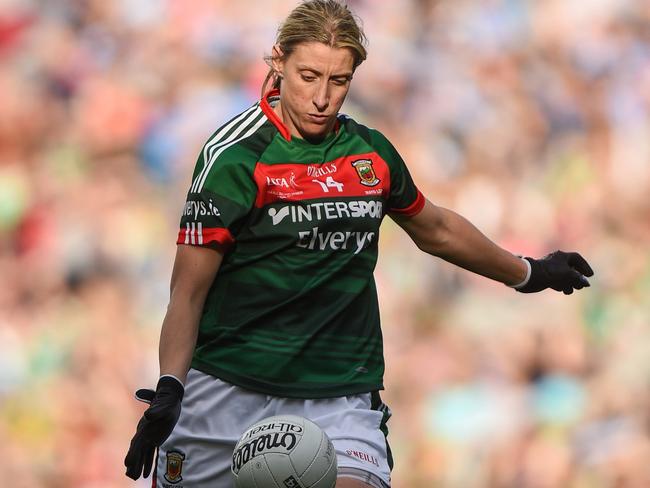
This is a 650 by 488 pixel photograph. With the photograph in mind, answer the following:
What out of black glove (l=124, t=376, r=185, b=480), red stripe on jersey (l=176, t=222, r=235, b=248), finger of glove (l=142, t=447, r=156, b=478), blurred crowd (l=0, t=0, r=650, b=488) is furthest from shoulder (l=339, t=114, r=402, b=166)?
blurred crowd (l=0, t=0, r=650, b=488)

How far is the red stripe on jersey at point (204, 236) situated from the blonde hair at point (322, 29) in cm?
61

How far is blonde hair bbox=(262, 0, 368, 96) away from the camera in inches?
145

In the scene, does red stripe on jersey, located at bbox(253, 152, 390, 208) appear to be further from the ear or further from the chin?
the ear

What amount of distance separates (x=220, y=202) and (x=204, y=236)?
0.11m

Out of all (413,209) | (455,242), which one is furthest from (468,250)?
(413,209)

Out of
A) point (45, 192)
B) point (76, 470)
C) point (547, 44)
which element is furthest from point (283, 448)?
point (547, 44)

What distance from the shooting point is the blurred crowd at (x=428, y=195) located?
694cm

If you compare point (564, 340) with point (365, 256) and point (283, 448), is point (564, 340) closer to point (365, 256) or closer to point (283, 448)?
point (365, 256)

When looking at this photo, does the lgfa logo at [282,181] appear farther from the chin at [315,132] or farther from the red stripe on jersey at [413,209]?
the red stripe on jersey at [413,209]

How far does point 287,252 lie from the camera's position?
3.70 meters

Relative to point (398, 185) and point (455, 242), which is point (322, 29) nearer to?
point (398, 185)

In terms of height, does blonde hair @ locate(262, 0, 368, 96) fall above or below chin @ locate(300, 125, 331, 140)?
above

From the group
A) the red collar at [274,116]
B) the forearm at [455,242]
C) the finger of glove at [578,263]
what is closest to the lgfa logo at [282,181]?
the red collar at [274,116]

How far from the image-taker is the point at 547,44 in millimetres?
7586
